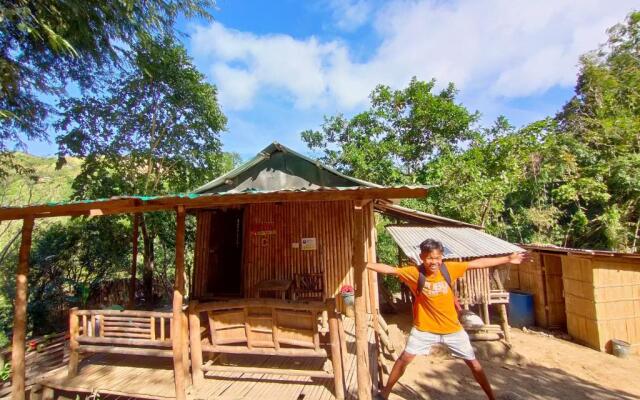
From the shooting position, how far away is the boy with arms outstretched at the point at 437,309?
3.57 metres

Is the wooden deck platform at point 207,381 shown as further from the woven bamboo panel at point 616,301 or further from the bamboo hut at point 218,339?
the woven bamboo panel at point 616,301

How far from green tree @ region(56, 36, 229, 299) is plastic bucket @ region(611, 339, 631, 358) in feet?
41.6

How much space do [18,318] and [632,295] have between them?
42.0ft

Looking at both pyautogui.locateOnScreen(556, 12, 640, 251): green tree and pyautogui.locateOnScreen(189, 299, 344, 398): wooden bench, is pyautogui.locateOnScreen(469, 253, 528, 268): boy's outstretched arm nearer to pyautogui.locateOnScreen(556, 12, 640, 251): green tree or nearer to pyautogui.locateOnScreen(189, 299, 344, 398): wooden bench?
pyautogui.locateOnScreen(189, 299, 344, 398): wooden bench

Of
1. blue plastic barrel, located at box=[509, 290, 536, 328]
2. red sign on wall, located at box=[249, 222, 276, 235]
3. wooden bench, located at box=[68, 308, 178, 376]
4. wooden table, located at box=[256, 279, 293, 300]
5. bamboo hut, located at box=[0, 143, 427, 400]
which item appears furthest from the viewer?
blue plastic barrel, located at box=[509, 290, 536, 328]

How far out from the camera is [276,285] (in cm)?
650

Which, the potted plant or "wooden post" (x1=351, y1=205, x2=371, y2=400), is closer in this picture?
"wooden post" (x1=351, y1=205, x2=371, y2=400)

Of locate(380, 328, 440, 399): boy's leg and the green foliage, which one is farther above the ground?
the green foliage

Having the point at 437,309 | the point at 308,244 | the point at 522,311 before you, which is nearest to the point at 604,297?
the point at 522,311

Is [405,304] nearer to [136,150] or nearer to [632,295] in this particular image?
[632,295]

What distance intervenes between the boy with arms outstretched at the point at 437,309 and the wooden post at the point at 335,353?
720mm

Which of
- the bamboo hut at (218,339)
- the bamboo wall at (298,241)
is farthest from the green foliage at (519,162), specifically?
the bamboo hut at (218,339)

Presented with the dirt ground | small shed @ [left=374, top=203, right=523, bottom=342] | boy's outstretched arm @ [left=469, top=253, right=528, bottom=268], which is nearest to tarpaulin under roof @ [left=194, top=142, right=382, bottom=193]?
small shed @ [left=374, top=203, right=523, bottom=342]

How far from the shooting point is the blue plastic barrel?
31.7 ft
